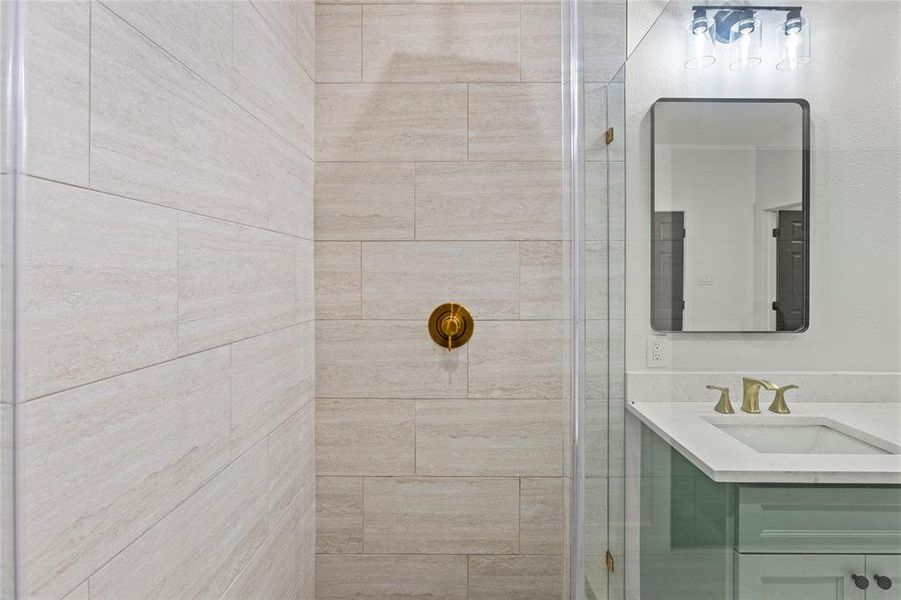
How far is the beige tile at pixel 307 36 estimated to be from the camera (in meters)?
1.51

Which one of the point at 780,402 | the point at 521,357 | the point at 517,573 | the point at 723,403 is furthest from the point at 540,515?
the point at 780,402

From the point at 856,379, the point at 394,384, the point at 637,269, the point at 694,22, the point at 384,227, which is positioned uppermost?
the point at 694,22

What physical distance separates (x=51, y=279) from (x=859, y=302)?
79 centimetres

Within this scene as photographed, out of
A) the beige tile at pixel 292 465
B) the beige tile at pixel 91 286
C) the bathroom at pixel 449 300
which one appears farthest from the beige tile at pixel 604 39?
the beige tile at pixel 292 465

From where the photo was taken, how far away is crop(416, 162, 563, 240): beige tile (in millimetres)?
1640

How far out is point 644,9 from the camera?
1.09 meters

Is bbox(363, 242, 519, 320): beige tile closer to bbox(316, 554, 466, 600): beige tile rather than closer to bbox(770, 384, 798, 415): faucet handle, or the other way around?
bbox(316, 554, 466, 600): beige tile

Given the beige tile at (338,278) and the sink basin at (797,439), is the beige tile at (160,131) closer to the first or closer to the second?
the beige tile at (338,278)

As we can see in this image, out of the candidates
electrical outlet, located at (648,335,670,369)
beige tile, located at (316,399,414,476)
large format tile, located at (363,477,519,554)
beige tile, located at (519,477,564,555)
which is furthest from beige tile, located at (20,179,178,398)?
beige tile, located at (519,477,564,555)

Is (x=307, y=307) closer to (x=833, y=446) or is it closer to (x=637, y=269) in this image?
(x=637, y=269)

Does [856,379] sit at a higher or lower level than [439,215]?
lower

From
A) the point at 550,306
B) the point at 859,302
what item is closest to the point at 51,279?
the point at 859,302

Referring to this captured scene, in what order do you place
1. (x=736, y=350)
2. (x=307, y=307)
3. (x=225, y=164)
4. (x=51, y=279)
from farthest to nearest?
(x=307, y=307)
(x=225, y=164)
(x=736, y=350)
(x=51, y=279)

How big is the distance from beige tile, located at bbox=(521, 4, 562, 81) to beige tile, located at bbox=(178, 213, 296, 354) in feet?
2.48
